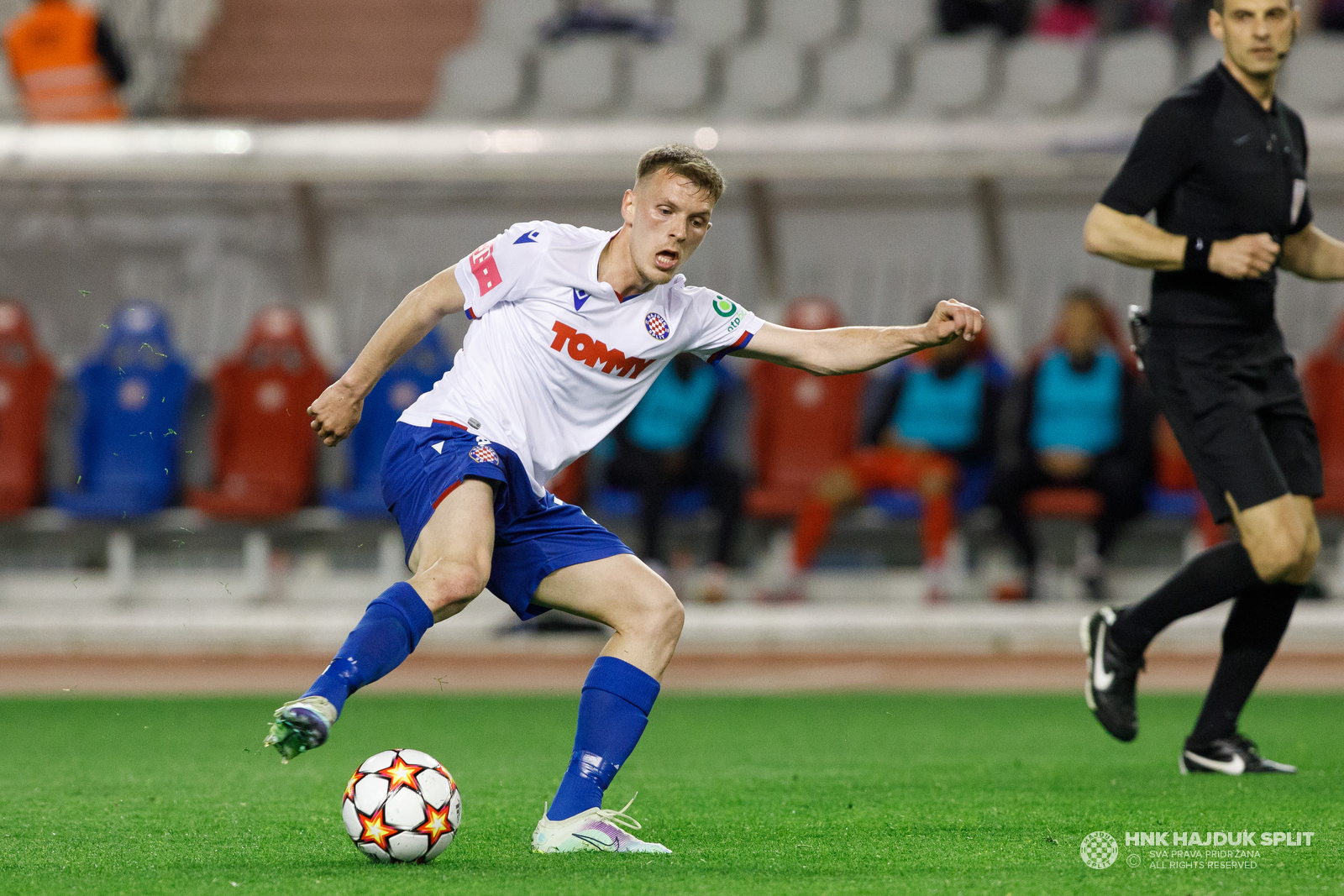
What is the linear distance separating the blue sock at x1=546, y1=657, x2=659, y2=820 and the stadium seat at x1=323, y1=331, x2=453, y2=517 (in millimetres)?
7449

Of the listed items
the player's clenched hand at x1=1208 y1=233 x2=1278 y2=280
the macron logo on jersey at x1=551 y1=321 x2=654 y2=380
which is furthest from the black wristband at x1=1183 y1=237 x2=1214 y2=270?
the macron logo on jersey at x1=551 y1=321 x2=654 y2=380

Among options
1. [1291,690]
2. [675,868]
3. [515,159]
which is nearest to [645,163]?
[675,868]

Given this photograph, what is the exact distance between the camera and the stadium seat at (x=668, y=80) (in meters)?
14.1

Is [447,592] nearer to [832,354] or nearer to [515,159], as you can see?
[832,354]

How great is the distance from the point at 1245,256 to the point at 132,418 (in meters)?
8.80

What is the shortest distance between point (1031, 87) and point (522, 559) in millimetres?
10574

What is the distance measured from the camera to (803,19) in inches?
604

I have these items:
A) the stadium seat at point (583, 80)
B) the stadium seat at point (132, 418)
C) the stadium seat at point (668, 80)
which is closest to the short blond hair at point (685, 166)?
the stadium seat at point (132, 418)

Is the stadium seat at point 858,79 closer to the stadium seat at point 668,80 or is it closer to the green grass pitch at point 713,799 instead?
the stadium seat at point 668,80

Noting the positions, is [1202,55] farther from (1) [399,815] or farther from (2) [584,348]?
(1) [399,815]

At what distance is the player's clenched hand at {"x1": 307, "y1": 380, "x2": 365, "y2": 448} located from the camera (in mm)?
4105

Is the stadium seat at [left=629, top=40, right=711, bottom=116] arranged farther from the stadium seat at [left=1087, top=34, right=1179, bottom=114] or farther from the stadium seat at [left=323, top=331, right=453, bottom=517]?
the stadium seat at [left=323, top=331, right=453, bottom=517]

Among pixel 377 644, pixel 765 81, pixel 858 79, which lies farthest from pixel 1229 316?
pixel 765 81

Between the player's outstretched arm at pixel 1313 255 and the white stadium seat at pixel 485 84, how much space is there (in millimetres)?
9844
